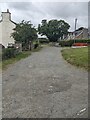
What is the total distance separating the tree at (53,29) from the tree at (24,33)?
139 ft

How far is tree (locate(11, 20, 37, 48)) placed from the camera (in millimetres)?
40219

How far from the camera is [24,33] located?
40188 mm

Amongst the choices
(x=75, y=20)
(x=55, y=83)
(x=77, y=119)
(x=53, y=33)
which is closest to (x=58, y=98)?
(x=77, y=119)

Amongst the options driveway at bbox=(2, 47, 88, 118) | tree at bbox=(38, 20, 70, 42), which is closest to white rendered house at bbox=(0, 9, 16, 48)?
tree at bbox=(38, 20, 70, 42)

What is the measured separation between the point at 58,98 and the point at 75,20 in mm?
59086

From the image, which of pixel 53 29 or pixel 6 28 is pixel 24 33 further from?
pixel 53 29

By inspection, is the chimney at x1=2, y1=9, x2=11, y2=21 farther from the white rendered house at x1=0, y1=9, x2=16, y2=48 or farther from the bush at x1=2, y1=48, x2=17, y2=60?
the bush at x1=2, y1=48, x2=17, y2=60

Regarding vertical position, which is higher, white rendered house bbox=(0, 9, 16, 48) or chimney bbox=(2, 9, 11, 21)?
chimney bbox=(2, 9, 11, 21)

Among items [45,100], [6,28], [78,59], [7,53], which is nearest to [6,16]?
[6,28]

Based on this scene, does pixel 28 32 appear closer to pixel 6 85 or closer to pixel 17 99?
pixel 6 85

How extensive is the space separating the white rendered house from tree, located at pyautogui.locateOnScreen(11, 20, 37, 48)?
31.0 ft

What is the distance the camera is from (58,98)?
7559 mm

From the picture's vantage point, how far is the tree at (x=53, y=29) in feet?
277

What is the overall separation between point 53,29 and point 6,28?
35850 millimetres
